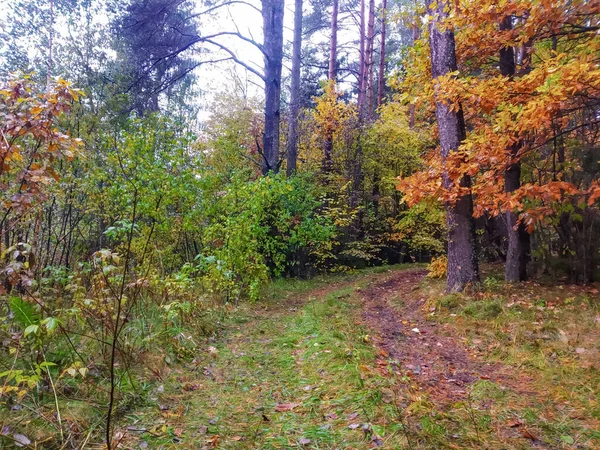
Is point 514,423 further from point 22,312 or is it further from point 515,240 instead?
point 515,240

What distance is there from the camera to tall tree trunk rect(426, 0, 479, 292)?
6.16 m

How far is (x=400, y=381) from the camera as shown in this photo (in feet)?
10.5

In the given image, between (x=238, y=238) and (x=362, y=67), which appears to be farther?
(x=362, y=67)

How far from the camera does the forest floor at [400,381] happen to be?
7.95 ft

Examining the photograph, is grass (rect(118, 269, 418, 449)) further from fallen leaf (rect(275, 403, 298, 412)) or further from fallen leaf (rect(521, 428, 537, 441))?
fallen leaf (rect(521, 428, 537, 441))

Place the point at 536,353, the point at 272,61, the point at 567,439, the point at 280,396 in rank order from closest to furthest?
the point at 567,439, the point at 280,396, the point at 536,353, the point at 272,61

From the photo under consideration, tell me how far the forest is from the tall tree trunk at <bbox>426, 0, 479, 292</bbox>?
1.3 inches

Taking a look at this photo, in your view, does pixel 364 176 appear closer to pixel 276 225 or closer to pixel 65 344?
pixel 276 225

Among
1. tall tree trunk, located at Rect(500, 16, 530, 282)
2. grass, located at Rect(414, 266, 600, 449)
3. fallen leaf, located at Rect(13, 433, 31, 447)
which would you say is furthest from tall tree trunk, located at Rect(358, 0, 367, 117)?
fallen leaf, located at Rect(13, 433, 31, 447)

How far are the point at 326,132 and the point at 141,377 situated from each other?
1142cm

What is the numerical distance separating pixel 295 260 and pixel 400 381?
325 inches

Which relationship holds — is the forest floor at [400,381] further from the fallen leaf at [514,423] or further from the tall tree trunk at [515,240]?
the tall tree trunk at [515,240]

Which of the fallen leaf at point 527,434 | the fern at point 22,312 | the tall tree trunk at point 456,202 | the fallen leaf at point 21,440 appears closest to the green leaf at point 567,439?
the fallen leaf at point 527,434

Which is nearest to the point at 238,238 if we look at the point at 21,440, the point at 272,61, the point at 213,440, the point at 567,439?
the point at 213,440
